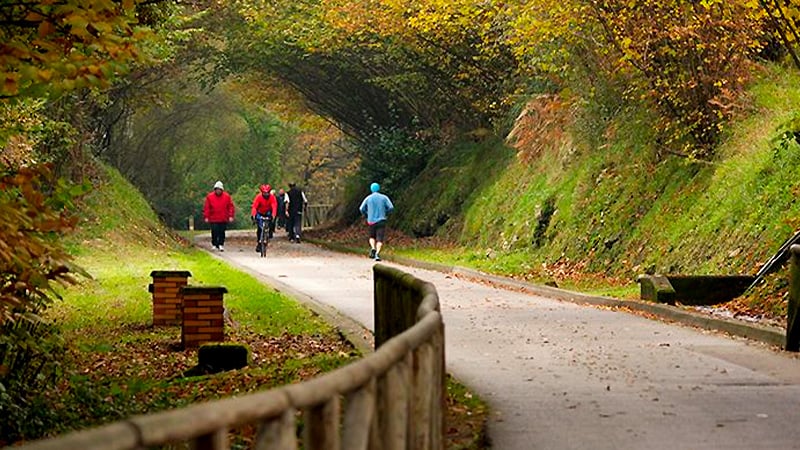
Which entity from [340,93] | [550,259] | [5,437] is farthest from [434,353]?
[340,93]

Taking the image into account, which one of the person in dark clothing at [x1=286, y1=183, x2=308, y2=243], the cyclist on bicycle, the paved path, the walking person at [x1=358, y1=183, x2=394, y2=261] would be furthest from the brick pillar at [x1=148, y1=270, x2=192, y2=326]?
the person in dark clothing at [x1=286, y1=183, x2=308, y2=243]

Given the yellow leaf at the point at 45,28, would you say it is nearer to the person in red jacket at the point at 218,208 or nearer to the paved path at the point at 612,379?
the paved path at the point at 612,379

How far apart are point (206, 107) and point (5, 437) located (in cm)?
5138

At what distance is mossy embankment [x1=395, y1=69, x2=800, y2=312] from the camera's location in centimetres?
2164

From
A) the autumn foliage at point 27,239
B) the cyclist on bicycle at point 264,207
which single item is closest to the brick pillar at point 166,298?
the autumn foliage at point 27,239

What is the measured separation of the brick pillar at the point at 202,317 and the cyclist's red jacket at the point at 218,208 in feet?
79.2

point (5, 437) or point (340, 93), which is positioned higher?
point (340, 93)

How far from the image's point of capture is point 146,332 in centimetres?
1838

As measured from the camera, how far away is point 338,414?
466 cm

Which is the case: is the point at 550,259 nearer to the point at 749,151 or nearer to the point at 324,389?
the point at 749,151

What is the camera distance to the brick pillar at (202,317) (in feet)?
54.2

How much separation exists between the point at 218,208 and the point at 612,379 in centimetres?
2942

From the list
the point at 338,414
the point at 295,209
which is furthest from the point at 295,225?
the point at 338,414

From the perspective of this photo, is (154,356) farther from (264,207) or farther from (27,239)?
(264,207)
